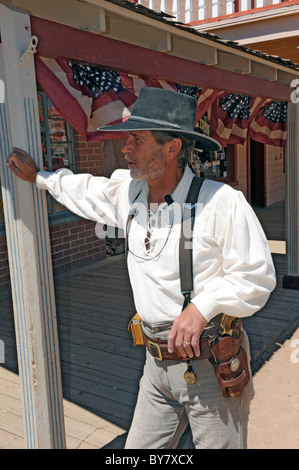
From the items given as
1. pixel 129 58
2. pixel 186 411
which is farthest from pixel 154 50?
pixel 186 411

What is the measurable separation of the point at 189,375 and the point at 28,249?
1.03 metres

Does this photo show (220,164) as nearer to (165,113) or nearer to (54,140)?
(54,140)

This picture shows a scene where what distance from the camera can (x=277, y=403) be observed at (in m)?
3.75

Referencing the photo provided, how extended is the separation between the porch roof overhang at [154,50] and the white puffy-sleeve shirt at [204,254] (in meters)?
1.17

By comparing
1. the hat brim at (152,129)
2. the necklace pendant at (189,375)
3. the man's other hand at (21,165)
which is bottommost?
the necklace pendant at (189,375)

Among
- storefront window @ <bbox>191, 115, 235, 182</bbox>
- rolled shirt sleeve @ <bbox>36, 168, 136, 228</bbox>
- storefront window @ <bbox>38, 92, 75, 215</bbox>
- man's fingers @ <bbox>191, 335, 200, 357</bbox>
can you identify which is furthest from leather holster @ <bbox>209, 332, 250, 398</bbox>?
storefront window @ <bbox>191, 115, 235, 182</bbox>

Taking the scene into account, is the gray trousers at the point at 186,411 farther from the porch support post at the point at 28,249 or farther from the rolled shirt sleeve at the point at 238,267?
the porch support post at the point at 28,249

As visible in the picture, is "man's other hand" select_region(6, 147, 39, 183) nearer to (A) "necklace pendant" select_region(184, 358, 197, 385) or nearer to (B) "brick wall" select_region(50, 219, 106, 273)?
(A) "necklace pendant" select_region(184, 358, 197, 385)

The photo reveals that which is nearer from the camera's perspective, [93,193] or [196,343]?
[196,343]

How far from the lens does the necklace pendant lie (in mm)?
1947

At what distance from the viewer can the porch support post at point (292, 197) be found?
20.6 ft

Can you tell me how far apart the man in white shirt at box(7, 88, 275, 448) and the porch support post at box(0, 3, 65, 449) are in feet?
1.73

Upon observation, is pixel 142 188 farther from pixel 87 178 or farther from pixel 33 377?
pixel 33 377

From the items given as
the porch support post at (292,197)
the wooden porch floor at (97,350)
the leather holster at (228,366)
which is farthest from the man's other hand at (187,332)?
the porch support post at (292,197)
